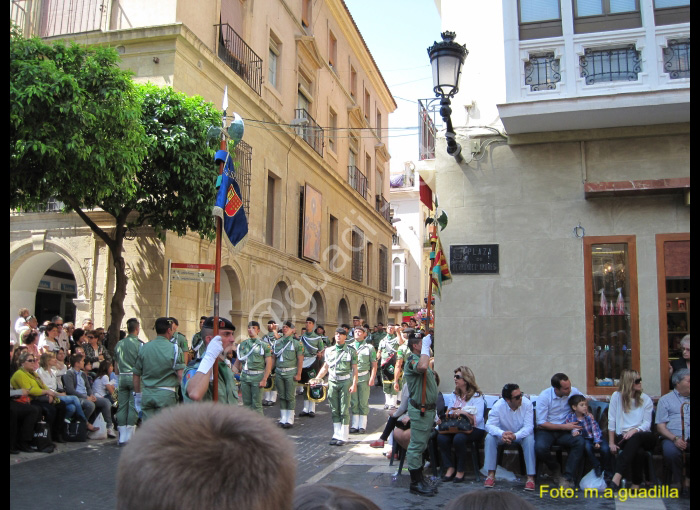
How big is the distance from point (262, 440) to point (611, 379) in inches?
359

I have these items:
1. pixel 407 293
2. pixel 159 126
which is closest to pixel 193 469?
pixel 159 126

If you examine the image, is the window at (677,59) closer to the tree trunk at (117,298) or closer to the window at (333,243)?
the tree trunk at (117,298)

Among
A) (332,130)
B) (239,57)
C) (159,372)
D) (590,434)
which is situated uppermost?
(332,130)

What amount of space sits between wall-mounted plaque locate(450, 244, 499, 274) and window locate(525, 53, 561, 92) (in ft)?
8.38

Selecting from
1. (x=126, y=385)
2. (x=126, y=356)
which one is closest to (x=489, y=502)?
(x=126, y=356)

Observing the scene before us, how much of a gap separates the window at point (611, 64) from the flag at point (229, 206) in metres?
5.55

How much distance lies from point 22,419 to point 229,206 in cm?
513

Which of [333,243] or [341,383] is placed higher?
[333,243]

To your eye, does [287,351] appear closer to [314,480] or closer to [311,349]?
[311,349]

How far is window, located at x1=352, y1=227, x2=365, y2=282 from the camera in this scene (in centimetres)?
3309

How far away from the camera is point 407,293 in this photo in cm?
4884

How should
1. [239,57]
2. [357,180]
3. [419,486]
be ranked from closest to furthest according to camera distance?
[419,486] < [239,57] < [357,180]

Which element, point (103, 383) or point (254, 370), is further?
point (254, 370)

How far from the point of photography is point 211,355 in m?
6.04
